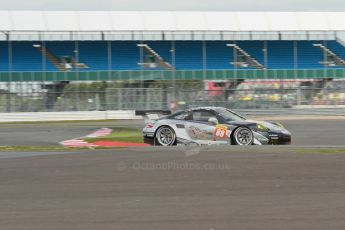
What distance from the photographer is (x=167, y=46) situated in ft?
167

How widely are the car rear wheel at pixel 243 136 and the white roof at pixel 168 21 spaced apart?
106 feet

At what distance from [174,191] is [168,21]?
134ft

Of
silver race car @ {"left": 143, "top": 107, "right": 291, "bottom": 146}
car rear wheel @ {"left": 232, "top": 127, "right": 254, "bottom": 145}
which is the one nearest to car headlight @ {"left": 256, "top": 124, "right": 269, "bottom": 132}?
silver race car @ {"left": 143, "top": 107, "right": 291, "bottom": 146}

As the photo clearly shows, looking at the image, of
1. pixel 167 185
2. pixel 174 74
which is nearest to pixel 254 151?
pixel 167 185

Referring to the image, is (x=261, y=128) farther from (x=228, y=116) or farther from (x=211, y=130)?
(x=211, y=130)

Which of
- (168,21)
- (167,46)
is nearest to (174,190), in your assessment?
(168,21)

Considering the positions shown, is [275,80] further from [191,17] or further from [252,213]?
[252,213]

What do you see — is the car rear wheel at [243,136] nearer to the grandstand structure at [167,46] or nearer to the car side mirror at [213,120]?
the car side mirror at [213,120]

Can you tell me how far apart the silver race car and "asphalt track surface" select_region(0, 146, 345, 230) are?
236cm

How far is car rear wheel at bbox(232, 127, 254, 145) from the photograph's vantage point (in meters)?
15.5

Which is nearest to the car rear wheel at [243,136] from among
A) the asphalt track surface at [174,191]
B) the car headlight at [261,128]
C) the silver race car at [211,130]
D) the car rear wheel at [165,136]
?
the silver race car at [211,130]

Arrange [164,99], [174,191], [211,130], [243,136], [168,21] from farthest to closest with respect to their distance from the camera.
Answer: [168,21] < [164,99] < [211,130] < [243,136] < [174,191]

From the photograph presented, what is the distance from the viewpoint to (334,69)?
4853 cm

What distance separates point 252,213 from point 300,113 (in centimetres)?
2811
